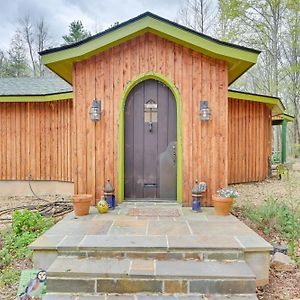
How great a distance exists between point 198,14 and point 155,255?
1805cm

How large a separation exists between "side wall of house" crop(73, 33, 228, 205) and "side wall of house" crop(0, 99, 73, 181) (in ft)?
9.39

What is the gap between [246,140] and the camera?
920cm

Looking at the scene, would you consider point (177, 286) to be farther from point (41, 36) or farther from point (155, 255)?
point (41, 36)

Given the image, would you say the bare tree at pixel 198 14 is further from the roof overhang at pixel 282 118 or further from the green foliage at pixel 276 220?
the green foliage at pixel 276 220

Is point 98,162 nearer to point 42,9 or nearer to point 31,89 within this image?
point 31,89

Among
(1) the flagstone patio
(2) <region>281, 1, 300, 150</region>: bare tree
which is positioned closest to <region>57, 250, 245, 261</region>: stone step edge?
(1) the flagstone patio

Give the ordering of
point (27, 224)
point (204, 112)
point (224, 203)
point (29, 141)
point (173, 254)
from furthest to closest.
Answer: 1. point (29, 141)
2. point (204, 112)
3. point (224, 203)
4. point (27, 224)
5. point (173, 254)

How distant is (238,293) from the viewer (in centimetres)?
268

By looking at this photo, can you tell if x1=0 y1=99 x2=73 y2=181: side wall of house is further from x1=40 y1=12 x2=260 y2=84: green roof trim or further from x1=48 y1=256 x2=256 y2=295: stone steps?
x1=48 y1=256 x2=256 y2=295: stone steps

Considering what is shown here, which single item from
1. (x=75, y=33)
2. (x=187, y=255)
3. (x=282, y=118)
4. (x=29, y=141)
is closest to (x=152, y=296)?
(x=187, y=255)

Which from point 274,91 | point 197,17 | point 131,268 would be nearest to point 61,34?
point 197,17

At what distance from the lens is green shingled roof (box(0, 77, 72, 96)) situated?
A: 774cm

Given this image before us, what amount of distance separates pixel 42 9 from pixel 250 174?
2201 centimetres

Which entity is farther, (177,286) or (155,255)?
(155,255)
